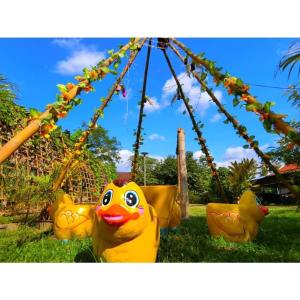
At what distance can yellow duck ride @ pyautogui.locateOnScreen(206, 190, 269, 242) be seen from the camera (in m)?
5.62

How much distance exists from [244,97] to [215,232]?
2.86 m

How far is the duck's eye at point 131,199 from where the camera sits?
134 inches

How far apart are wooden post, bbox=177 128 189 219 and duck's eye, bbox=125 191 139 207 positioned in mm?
5770

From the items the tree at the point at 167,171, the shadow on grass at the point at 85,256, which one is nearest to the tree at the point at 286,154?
the shadow on grass at the point at 85,256

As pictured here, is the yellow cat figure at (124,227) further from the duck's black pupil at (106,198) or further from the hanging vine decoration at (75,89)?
the hanging vine decoration at (75,89)

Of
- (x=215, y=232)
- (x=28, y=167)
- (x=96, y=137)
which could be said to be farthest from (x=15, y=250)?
(x=96, y=137)

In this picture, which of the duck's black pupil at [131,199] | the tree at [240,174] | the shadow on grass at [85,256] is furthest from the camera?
the tree at [240,174]

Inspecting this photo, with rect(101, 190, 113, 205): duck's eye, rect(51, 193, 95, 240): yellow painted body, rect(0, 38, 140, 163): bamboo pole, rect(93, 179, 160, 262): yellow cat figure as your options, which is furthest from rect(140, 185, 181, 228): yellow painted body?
rect(0, 38, 140, 163): bamboo pole

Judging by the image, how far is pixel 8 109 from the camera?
8297mm

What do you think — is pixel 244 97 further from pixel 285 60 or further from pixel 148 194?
pixel 148 194

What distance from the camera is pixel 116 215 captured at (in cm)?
325

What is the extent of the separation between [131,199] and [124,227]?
0.26 metres

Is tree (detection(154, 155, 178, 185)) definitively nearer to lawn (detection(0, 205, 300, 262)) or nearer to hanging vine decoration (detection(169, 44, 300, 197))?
lawn (detection(0, 205, 300, 262))

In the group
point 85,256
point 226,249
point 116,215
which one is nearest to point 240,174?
point 226,249
